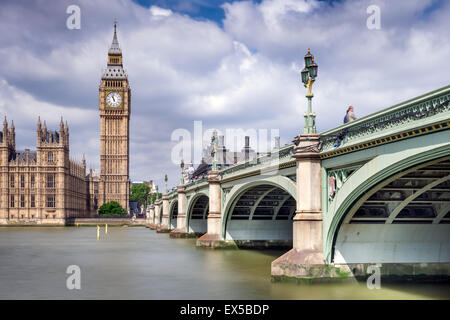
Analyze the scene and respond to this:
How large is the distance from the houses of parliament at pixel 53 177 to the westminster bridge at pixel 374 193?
123 metres

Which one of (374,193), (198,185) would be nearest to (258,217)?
(198,185)

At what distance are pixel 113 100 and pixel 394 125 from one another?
15608 cm

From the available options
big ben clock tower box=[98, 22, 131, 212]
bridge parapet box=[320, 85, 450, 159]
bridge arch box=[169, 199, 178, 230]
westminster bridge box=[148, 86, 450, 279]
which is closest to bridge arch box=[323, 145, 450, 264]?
westminster bridge box=[148, 86, 450, 279]

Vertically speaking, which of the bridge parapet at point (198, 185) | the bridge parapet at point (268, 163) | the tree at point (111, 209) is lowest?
the tree at point (111, 209)

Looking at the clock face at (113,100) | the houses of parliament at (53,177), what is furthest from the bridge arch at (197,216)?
the clock face at (113,100)

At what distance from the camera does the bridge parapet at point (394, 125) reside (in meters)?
14.1

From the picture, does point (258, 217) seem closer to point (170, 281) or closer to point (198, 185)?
point (198, 185)

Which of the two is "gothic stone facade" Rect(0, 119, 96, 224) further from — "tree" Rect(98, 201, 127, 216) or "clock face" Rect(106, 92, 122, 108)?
"clock face" Rect(106, 92, 122, 108)

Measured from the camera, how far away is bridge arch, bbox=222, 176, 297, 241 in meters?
41.2

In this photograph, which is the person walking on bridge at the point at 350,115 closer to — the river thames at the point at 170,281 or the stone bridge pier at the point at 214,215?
the river thames at the point at 170,281

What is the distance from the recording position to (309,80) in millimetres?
22672
